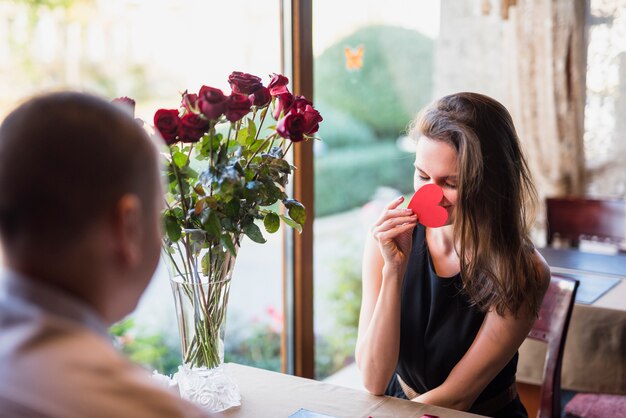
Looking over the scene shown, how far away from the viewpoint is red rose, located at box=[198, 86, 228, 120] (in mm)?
1332

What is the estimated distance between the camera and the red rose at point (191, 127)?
134 centimetres

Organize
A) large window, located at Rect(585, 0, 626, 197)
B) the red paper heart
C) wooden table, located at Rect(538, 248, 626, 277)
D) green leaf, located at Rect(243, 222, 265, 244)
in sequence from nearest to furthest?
green leaf, located at Rect(243, 222, 265, 244)
the red paper heart
wooden table, located at Rect(538, 248, 626, 277)
large window, located at Rect(585, 0, 626, 197)

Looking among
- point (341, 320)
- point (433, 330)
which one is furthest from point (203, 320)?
point (341, 320)

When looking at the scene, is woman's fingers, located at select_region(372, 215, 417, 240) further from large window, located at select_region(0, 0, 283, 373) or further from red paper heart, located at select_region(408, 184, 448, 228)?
large window, located at select_region(0, 0, 283, 373)

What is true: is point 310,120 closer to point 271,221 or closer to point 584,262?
point 271,221

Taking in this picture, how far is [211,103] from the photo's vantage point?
133cm

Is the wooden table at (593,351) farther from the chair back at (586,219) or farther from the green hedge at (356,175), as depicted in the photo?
the green hedge at (356,175)

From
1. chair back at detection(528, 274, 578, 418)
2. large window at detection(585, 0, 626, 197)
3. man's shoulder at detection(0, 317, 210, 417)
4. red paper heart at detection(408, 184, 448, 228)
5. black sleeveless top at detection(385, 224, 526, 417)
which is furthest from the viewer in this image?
large window at detection(585, 0, 626, 197)

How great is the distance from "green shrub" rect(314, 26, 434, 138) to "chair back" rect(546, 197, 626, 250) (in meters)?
0.97

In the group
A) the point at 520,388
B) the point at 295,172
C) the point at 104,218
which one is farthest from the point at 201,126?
the point at 520,388

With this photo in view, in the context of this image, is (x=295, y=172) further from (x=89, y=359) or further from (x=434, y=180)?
(x=89, y=359)

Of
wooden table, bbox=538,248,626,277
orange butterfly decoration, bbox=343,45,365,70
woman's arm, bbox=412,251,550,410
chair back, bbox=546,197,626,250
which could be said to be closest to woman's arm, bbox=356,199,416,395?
woman's arm, bbox=412,251,550,410

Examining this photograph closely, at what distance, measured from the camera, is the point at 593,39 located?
4.32 metres

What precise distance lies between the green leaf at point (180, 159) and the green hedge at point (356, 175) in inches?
69.7
